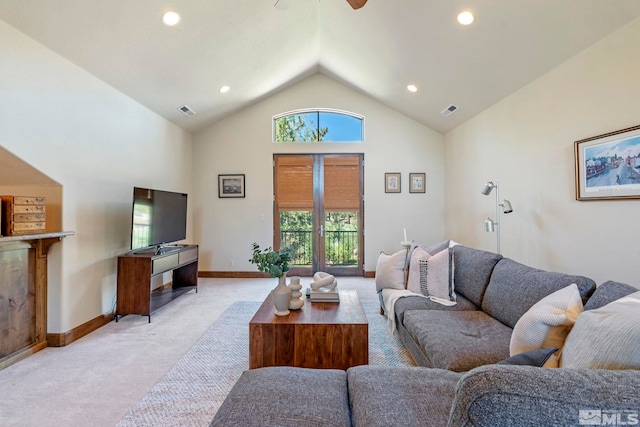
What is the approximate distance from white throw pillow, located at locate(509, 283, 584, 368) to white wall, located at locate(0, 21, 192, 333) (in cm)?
365

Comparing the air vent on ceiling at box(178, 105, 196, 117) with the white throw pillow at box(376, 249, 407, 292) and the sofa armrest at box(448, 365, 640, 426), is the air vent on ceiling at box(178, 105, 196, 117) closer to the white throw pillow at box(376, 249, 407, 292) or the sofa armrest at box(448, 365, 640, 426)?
the white throw pillow at box(376, 249, 407, 292)

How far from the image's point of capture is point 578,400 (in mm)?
639

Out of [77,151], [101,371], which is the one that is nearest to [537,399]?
[101,371]

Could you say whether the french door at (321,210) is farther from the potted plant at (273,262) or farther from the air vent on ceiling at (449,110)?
the potted plant at (273,262)

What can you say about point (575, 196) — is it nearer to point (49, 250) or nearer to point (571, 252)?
point (571, 252)

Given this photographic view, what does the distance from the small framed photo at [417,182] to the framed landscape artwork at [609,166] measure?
9.74 ft

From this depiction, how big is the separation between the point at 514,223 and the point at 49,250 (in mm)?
4860

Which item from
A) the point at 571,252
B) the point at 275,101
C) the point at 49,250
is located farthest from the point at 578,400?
the point at 275,101

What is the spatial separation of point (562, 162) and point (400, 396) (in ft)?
9.27

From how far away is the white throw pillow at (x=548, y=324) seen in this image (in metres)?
1.44

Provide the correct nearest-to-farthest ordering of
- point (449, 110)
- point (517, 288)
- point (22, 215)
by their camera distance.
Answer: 1. point (517, 288)
2. point (22, 215)
3. point (449, 110)

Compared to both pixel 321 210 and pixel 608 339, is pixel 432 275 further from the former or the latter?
pixel 321 210

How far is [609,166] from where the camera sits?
7.97ft

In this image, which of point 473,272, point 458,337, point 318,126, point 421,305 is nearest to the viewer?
point 458,337
